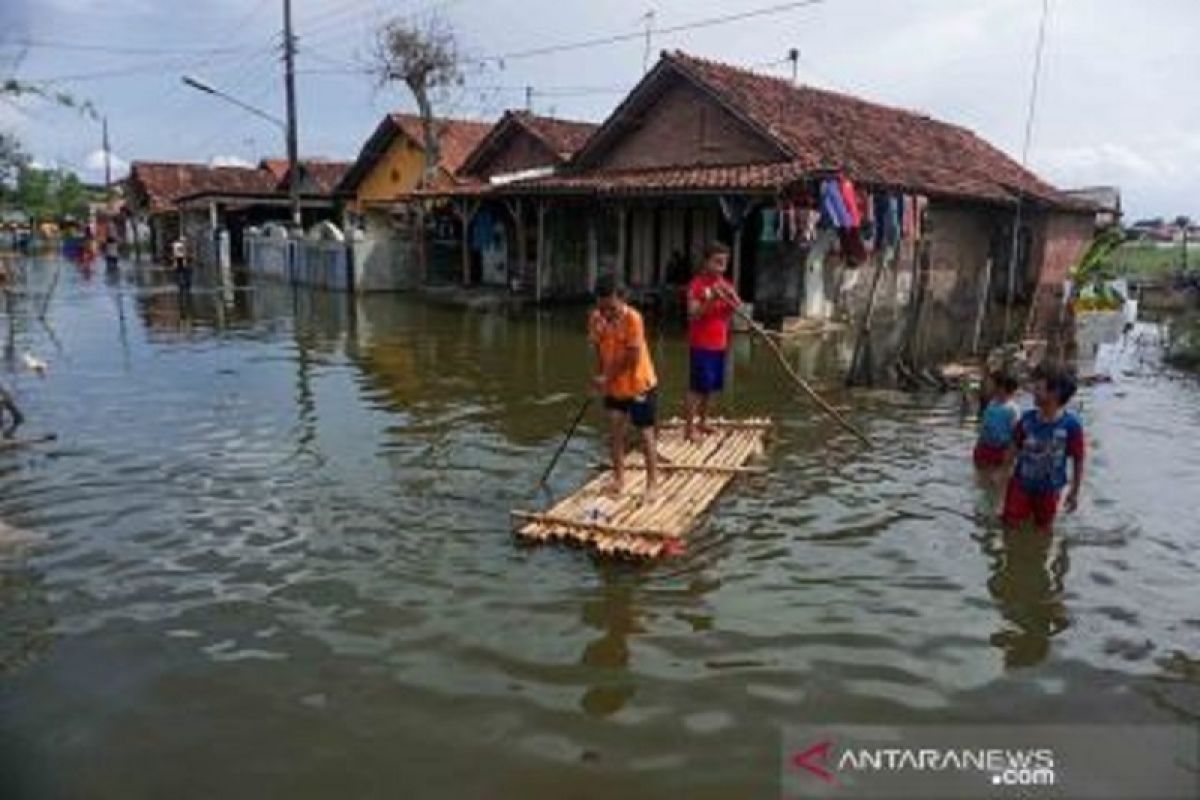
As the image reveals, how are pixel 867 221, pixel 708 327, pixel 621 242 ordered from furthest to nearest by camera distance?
pixel 621 242 → pixel 867 221 → pixel 708 327

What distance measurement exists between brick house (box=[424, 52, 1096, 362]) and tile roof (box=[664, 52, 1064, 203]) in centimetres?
6

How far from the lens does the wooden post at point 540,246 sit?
22.0 metres

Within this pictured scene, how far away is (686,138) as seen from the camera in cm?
2080

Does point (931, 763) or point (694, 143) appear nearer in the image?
point (931, 763)

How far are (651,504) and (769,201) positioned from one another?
1185 cm

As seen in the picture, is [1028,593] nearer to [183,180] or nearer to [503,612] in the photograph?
[503,612]

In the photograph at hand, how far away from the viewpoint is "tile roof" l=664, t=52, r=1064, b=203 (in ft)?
61.3

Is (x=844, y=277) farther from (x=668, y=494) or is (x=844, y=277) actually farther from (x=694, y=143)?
(x=668, y=494)

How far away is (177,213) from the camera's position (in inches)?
1693

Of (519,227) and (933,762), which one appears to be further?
(519,227)

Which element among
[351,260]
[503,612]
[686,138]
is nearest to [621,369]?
[503,612]

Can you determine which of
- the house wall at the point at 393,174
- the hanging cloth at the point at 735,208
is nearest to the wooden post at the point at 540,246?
Result: the hanging cloth at the point at 735,208

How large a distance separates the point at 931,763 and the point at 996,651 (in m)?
1.26

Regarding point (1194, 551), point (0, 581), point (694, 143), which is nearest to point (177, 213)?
point (694, 143)
